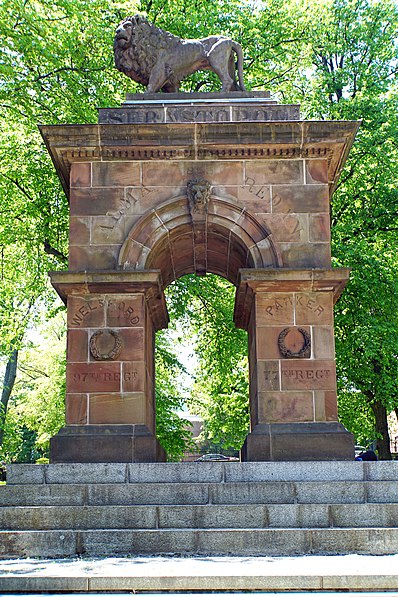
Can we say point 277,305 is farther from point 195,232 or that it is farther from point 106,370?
point 106,370

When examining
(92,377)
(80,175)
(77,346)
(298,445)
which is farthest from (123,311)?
(298,445)

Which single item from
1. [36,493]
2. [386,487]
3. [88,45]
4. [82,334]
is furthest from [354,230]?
[36,493]

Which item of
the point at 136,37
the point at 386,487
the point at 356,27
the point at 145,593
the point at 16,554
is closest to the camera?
the point at 145,593

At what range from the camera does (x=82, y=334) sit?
12.3 meters

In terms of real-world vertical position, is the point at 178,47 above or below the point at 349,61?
below

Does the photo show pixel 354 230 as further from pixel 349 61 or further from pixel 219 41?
pixel 219 41

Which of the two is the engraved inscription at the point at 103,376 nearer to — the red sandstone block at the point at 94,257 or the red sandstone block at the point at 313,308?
the red sandstone block at the point at 94,257

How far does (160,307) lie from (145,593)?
7.77m

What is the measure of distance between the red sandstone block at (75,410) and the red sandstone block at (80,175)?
A: 3.75m

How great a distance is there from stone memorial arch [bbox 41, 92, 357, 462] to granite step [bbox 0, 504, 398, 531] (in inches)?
93.2

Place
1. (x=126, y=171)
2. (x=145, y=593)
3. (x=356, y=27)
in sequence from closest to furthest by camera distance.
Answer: (x=145, y=593)
(x=126, y=171)
(x=356, y=27)

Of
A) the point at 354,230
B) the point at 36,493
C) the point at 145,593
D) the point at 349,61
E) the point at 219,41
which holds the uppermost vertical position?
the point at 349,61

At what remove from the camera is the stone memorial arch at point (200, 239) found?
1195 centimetres

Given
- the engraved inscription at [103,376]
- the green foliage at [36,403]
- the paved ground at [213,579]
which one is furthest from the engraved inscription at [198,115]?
the green foliage at [36,403]
